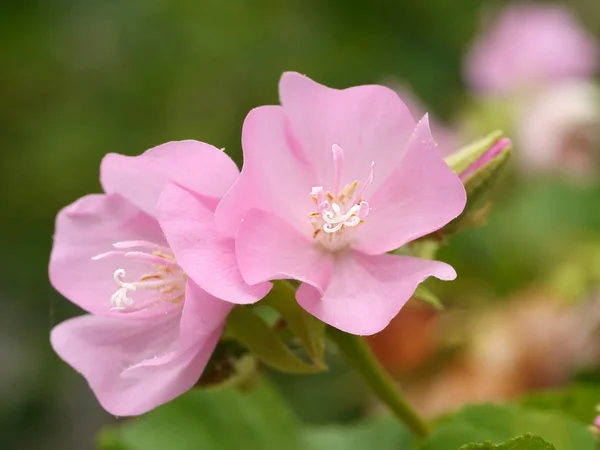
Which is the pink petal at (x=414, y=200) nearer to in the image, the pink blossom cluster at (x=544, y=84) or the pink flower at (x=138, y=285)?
the pink flower at (x=138, y=285)

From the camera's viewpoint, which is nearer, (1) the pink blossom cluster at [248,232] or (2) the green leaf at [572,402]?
(1) the pink blossom cluster at [248,232]

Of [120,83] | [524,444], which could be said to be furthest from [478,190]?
[120,83]

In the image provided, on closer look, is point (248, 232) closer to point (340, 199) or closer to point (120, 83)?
point (340, 199)

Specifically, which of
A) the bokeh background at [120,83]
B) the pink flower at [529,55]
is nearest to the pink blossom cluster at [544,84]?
the pink flower at [529,55]

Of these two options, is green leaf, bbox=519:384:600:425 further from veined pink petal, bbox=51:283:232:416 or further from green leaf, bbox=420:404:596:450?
veined pink petal, bbox=51:283:232:416

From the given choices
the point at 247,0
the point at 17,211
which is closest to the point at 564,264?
the point at 247,0

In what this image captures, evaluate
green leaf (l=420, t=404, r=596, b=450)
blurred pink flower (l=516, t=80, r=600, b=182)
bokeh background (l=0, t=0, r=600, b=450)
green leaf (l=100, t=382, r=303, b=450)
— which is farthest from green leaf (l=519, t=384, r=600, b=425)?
bokeh background (l=0, t=0, r=600, b=450)
